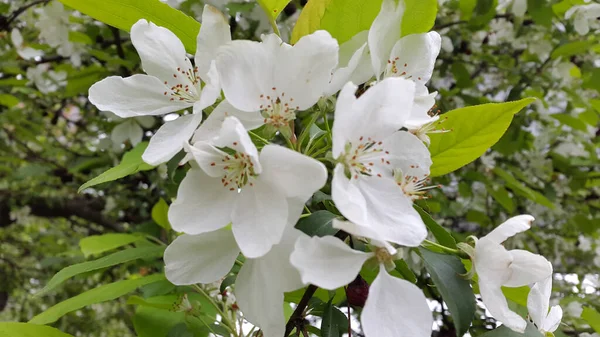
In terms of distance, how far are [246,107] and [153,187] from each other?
154 centimetres

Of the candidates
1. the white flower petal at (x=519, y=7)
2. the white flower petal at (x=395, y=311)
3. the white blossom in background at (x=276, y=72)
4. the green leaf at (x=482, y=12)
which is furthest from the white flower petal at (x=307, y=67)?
the white flower petal at (x=519, y=7)

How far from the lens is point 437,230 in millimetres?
642

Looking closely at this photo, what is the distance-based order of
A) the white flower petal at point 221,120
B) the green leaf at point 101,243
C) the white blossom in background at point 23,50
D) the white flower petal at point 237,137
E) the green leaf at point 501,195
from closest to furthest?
the white flower petal at point 237,137, the white flower petal at point 221,120, the green leaf at point 101,243, the green leaf at point 501,195, the white blossom in background at point 23,50

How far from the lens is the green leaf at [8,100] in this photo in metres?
2.35

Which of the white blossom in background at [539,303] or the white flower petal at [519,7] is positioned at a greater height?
the white blossom in background at [539,303]

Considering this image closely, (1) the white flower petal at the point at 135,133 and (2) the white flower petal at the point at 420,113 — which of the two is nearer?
(2) the white flower petal at the point at 420,113

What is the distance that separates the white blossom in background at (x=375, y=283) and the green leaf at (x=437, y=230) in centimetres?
11

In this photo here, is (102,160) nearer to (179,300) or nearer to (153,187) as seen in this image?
(153,187)

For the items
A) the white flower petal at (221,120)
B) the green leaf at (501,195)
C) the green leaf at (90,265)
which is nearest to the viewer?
the white flower petal at (221,120)

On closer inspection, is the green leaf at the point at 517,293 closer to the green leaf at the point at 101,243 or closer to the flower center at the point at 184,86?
the flower center at the point at 184,86

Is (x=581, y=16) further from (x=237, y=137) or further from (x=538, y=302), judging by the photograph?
(x=237, y=137)

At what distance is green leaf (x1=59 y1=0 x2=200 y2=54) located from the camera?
688mm

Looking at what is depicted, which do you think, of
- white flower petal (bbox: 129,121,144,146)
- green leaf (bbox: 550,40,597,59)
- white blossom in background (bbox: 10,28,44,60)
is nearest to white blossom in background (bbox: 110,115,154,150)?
white flower petal (bbox: 129,121,144,146)

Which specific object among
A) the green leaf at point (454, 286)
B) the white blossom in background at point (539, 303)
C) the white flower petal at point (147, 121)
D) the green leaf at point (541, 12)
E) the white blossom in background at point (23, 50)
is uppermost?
the green leaf at point (454, 286)
